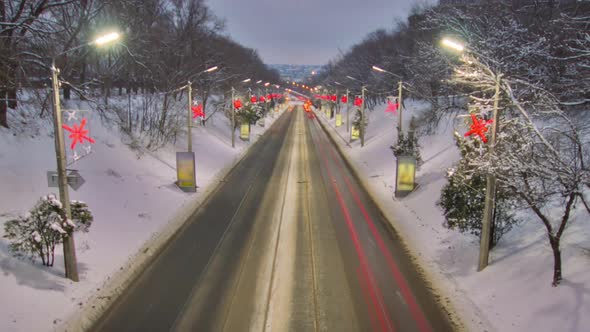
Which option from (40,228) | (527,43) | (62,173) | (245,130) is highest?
(527,43)

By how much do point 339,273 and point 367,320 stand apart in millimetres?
2812

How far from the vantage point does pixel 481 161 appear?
11008mm

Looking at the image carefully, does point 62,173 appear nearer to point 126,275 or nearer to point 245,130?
point 126,275

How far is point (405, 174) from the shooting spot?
69.9 ft

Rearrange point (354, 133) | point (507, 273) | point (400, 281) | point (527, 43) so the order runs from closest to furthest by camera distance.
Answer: point (507, 273) → point (400, 281) → point (527, 43) → point (354, 133)

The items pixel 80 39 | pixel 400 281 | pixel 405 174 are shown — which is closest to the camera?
pixel 400 281

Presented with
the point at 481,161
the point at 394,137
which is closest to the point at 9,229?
the point at 481,161

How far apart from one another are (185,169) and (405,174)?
37.2 feet

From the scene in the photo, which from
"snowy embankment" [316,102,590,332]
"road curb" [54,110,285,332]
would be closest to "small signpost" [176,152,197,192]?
"road curb" [54,110,285,332]

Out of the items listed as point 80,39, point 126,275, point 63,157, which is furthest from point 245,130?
point 63,157

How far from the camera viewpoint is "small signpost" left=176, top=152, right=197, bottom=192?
2239 centimetres

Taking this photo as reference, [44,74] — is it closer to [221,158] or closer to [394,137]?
[221,158]

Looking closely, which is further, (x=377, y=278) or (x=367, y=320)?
(x=377, y=278)

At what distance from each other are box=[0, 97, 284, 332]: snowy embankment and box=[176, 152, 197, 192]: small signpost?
607 millimetres
